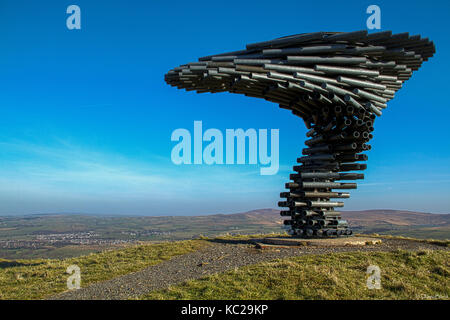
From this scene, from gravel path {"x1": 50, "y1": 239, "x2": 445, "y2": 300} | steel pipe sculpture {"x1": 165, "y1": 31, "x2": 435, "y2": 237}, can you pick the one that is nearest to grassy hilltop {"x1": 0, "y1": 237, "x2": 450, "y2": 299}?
gravel path {"x1": 50, "y1": 239, "x2": 445, "y2": 300}

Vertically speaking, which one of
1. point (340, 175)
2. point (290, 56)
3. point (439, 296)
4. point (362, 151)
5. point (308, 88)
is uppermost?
point (290, 56)

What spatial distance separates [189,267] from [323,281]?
452cm

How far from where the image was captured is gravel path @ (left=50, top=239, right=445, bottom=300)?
8.36 meters

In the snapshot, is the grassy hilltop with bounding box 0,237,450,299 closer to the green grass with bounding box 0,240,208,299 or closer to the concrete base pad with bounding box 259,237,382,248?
the green grass with bounding box 0,240,208,299

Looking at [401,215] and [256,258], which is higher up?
[256,258]

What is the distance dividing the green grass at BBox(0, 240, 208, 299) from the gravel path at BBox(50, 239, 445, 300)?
2.25 feet

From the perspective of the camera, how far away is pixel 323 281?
8164 mm

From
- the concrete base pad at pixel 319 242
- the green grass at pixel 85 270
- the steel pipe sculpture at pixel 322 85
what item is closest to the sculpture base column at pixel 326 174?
the steel pipe sculpture at pixel 322 85

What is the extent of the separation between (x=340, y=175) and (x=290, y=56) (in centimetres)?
630

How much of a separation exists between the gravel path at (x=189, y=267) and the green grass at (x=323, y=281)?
746 mm
